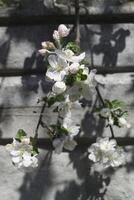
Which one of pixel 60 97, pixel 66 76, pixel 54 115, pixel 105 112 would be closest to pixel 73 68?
pixel 66 76

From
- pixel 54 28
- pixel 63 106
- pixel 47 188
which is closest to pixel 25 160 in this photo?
pixel 63 106

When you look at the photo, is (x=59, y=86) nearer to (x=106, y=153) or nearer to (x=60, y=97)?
(x=60, y=97)

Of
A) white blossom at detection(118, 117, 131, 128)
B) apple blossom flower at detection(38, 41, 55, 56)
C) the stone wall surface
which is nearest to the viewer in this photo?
apple blossom flower at detection(38, 41, 55, 56)

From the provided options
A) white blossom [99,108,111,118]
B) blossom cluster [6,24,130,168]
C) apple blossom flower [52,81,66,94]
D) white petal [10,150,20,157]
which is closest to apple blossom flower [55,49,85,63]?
blossom cluster [6,24,130,168]

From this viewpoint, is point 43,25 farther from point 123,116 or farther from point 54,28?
point 123,116

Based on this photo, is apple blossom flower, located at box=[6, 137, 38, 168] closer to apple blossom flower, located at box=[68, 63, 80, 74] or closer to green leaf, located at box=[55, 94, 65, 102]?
green leaf, located at box=[55, 94, 65, 102]
